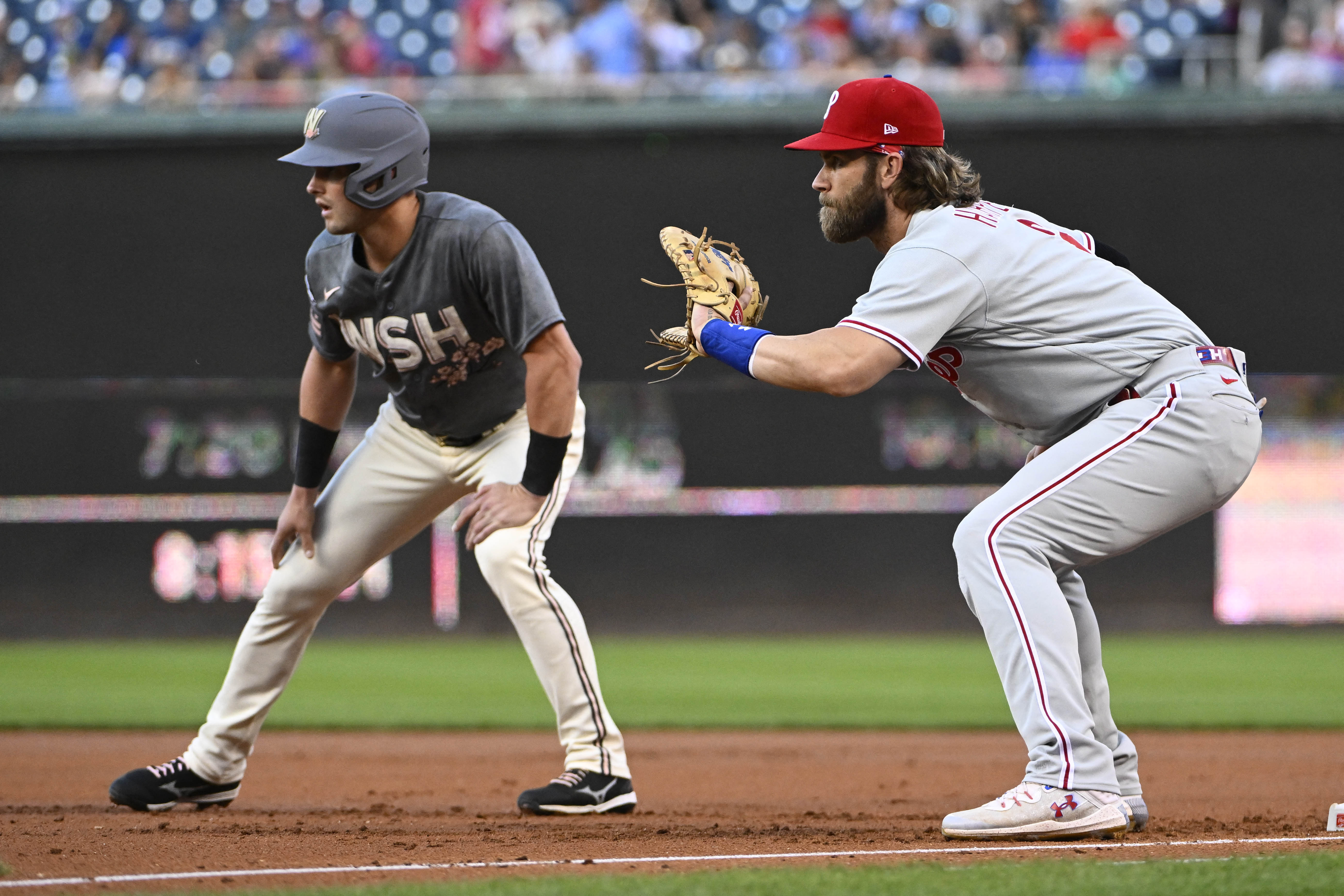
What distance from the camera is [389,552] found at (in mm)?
4047

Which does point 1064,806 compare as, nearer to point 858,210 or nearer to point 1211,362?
point 1211,362

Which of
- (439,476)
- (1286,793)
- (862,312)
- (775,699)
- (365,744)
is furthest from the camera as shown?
(775,699)

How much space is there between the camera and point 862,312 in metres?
3.07

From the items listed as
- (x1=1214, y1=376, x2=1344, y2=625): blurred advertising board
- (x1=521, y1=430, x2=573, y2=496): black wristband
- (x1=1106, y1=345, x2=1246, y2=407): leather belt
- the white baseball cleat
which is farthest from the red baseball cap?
(x1=1214, y1=376, x2=1344, y2=625): blurred advertising board

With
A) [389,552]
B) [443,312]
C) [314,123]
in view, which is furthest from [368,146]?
[389,552]

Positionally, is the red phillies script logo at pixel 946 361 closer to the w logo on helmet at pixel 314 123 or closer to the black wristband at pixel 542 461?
the black wristband at pixel 542 461

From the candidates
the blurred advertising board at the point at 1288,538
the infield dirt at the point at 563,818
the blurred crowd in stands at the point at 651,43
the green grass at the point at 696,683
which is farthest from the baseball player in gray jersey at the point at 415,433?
the blurred crowd in stands at the point at 651,43

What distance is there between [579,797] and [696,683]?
4.43 m

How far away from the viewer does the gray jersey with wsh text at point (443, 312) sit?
3.77 m

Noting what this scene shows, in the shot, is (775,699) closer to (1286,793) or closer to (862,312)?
(1286,793)

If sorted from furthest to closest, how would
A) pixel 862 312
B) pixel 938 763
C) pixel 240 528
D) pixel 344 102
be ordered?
pixel 240 528 → pixel 938 763 → pixel 344 102 → pixel 862 312

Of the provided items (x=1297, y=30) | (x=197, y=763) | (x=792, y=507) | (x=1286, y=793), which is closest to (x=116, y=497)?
(x=792, y=507)

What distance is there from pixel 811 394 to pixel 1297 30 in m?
4.95

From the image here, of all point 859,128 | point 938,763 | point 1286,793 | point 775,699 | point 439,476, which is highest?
point 859,128
